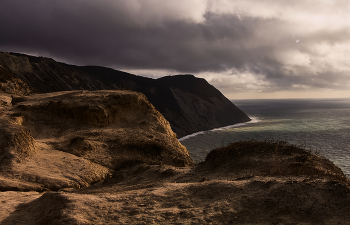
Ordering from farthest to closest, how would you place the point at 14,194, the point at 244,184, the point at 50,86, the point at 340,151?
the point at 50,86, the point at 340,151, the point at 14,194, the point at 244,184

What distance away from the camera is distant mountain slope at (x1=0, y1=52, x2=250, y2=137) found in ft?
188

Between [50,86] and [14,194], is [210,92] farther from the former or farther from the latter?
[14,194]

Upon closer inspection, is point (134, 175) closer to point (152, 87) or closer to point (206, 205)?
point (206, 205)

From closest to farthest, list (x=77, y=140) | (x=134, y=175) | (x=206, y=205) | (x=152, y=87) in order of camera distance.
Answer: (x=206, y=205) → (x=134, y=175) → (x=77, y=140) → (x=152, y=87)

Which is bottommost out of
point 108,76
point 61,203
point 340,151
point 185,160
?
point 340,151

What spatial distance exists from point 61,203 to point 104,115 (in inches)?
543

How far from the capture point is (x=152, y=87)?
303 ft

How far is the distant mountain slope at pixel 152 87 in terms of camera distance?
188 feet

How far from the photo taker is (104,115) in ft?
64.1

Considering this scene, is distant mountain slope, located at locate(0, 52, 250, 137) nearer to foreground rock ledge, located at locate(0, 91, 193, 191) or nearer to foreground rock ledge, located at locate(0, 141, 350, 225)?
foreground rock ledge, located at locate(0, 91, 193, 191)

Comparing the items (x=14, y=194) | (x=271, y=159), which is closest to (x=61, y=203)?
(x=14, y=194)

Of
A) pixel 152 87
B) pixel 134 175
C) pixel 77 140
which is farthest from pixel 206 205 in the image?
pixel 152 87

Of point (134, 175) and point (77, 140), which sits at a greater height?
point (77, 140)

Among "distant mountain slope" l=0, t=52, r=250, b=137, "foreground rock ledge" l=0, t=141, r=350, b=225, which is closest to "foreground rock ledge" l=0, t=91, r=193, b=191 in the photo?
"foreground rock ledge" l=0, t=141, r=350, b=225
